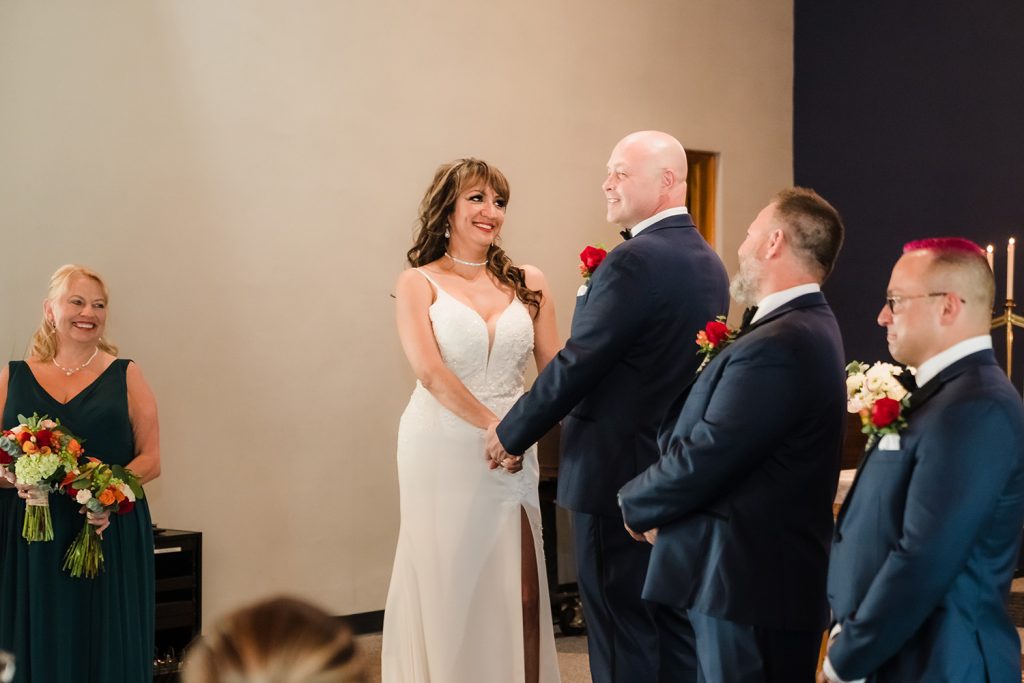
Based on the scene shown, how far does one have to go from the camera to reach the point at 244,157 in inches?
252

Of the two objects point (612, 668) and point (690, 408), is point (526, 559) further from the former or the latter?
point (690, 408)

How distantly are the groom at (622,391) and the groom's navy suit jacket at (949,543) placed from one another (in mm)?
1093

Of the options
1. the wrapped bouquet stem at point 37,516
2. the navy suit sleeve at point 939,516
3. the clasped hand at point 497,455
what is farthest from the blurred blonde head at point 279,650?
the wrapped bouquet stem at point 37,516

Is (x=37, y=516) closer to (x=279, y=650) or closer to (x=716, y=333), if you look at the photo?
(x=716, y=333)

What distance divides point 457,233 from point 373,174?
246cm

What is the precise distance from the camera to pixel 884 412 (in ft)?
8.46

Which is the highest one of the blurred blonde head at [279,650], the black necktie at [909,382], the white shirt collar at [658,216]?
the white shirt collar at [658,216]

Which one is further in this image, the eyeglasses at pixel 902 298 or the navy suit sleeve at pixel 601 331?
the navy suit sleeve at pixel 601 331

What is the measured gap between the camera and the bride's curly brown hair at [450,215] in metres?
4.48

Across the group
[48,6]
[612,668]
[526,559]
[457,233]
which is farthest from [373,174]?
[612,668]

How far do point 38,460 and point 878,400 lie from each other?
303cm

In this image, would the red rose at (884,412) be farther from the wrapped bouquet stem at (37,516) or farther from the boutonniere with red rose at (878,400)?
the wrapped bouquet stem at (37,516)

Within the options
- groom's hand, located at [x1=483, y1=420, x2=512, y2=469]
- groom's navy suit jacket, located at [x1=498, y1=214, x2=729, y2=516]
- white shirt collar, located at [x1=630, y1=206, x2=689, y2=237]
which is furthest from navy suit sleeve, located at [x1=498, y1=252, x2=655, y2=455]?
groom's hand, located at [x1=483, y1=420, x2=512, y2=469]

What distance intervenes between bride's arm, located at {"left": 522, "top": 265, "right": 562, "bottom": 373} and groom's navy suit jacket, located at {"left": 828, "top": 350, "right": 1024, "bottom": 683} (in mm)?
2184
